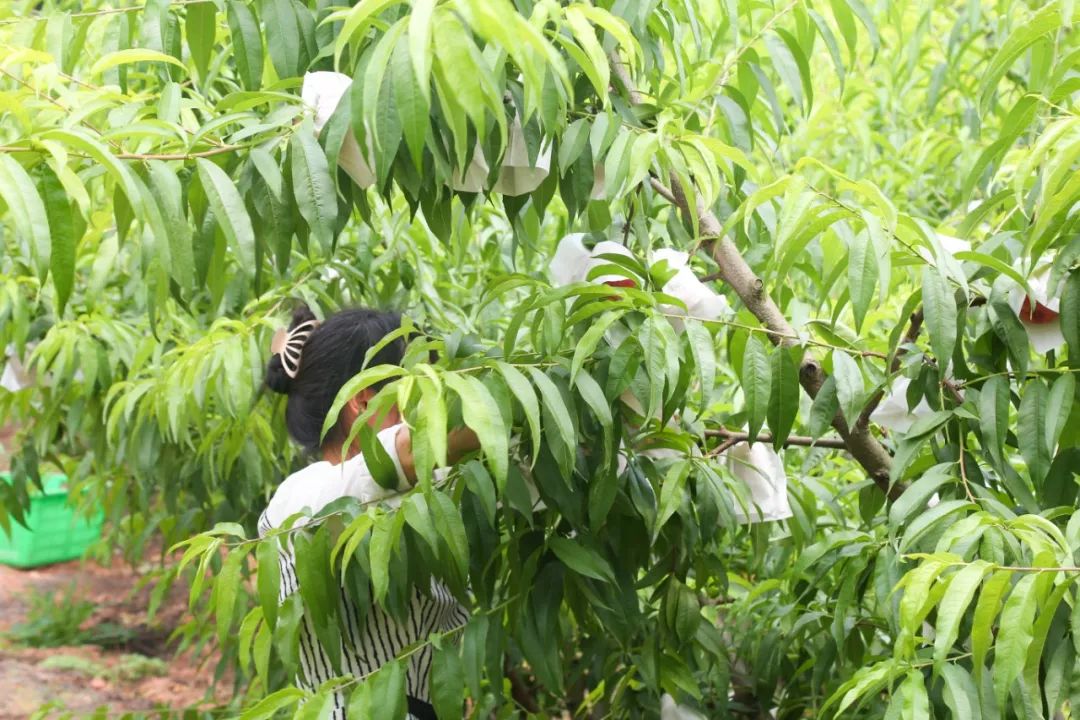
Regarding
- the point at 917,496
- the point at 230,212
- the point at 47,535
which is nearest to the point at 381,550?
the point at 230,212

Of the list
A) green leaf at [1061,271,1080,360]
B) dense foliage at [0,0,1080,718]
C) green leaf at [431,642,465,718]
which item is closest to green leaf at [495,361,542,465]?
dense foliage at [0,0,1080,718]

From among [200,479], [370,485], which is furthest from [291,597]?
[200,479]

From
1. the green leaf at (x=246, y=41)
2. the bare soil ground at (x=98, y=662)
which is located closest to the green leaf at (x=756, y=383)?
the green leaf at (x=246, y=41)

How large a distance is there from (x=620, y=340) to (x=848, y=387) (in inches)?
11.0

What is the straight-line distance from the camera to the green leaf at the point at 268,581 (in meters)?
1.37

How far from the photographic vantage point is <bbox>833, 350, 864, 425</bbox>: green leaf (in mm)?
1409

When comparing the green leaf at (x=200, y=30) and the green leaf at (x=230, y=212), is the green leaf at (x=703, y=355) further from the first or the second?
the green leaf at (x=200, y=30)

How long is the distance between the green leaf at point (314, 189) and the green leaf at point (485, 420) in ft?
0.69

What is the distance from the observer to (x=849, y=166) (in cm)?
315

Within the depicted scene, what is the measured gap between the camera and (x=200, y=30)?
1.48 m

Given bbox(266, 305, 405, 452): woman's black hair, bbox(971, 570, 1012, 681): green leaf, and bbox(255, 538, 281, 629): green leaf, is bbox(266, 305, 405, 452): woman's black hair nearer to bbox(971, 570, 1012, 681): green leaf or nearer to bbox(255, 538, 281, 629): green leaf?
bbox(255, 538, 281, 629): green leaf

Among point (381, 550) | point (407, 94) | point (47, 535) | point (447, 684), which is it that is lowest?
point (47, 535)

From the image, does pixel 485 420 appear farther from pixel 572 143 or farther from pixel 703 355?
pixel 572 143

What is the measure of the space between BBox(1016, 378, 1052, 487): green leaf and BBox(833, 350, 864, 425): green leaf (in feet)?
0.59
